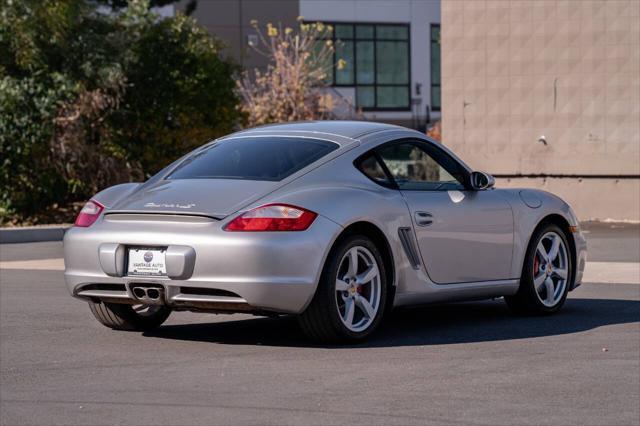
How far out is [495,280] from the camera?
10.5 metres

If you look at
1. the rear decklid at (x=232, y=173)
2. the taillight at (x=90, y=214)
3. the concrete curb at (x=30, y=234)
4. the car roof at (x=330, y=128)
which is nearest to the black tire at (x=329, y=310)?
the rear decklid at (x=232, y=173)

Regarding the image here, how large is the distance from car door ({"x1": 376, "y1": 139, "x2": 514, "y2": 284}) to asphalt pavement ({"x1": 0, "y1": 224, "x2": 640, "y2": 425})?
0.43 m

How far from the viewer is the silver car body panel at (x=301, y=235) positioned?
8.84m

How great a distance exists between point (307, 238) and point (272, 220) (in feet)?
0.80

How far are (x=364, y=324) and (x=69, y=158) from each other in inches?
649

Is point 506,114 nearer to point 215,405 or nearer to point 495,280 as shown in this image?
point 495,280

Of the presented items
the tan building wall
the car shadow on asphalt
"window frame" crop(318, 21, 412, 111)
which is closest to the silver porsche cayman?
the car shadow on asphalt

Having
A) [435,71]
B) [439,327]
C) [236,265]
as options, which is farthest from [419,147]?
[435,71]

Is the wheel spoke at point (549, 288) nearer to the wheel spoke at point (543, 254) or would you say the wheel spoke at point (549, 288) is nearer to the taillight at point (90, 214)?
the wheel spoke at point (543, 254)

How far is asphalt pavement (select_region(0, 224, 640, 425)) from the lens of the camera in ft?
23.0

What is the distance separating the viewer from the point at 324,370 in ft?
27.1

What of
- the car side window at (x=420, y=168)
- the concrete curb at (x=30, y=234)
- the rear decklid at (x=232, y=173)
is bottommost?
the concrete curb at (x=30, y=234)

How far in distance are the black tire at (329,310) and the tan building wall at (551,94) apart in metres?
15.1

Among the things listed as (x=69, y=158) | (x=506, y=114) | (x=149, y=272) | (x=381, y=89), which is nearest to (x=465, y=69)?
(x=506, y=114)
